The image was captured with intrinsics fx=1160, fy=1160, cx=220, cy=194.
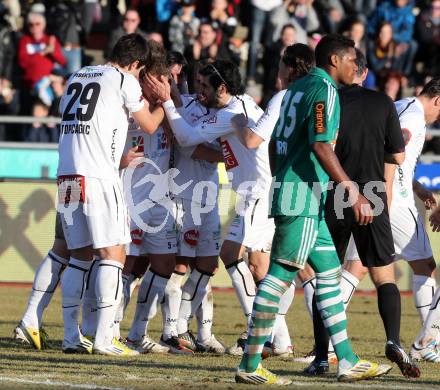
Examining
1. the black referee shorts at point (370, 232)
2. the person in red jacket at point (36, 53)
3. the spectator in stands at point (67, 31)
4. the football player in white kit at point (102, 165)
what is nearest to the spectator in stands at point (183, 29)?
the spectator in stands at point (67, 31)

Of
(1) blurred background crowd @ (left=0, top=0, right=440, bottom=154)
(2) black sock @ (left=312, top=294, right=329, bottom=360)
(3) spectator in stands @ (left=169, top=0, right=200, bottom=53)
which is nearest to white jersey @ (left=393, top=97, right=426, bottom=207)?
(2) black sock @ (left=312, top=294, right=329, bottom=360)

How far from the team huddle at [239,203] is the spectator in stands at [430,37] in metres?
10.9

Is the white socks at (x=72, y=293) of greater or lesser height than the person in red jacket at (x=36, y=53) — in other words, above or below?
below

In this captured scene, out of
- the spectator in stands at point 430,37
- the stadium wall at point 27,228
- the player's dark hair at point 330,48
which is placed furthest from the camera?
the spectator in stands at point 430,37

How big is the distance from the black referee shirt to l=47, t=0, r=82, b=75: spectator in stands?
11.2 metres

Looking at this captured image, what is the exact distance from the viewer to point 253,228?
995 cm

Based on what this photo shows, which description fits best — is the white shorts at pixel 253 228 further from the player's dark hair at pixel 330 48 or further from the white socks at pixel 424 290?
the player's dark hair at pixel 330 48

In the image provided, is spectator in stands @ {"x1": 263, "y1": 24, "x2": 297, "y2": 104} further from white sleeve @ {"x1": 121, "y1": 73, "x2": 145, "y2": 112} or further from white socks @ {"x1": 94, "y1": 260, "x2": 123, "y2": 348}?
white socks @ {"x1": 94, "y1": 260, "x2": 123, "y2": 348}

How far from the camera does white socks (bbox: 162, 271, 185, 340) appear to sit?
10.3 metres

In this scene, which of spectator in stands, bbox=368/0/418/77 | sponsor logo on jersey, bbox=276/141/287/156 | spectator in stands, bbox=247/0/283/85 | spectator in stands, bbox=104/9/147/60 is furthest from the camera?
spectator in stands, bbox=368/0/418/77

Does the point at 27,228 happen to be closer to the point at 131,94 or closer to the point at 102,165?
the point at 102,165

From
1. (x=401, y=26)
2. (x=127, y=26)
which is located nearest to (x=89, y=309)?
(x=127, y=26)

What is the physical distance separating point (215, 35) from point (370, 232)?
10.8 meters

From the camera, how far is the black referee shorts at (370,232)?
8453mm
